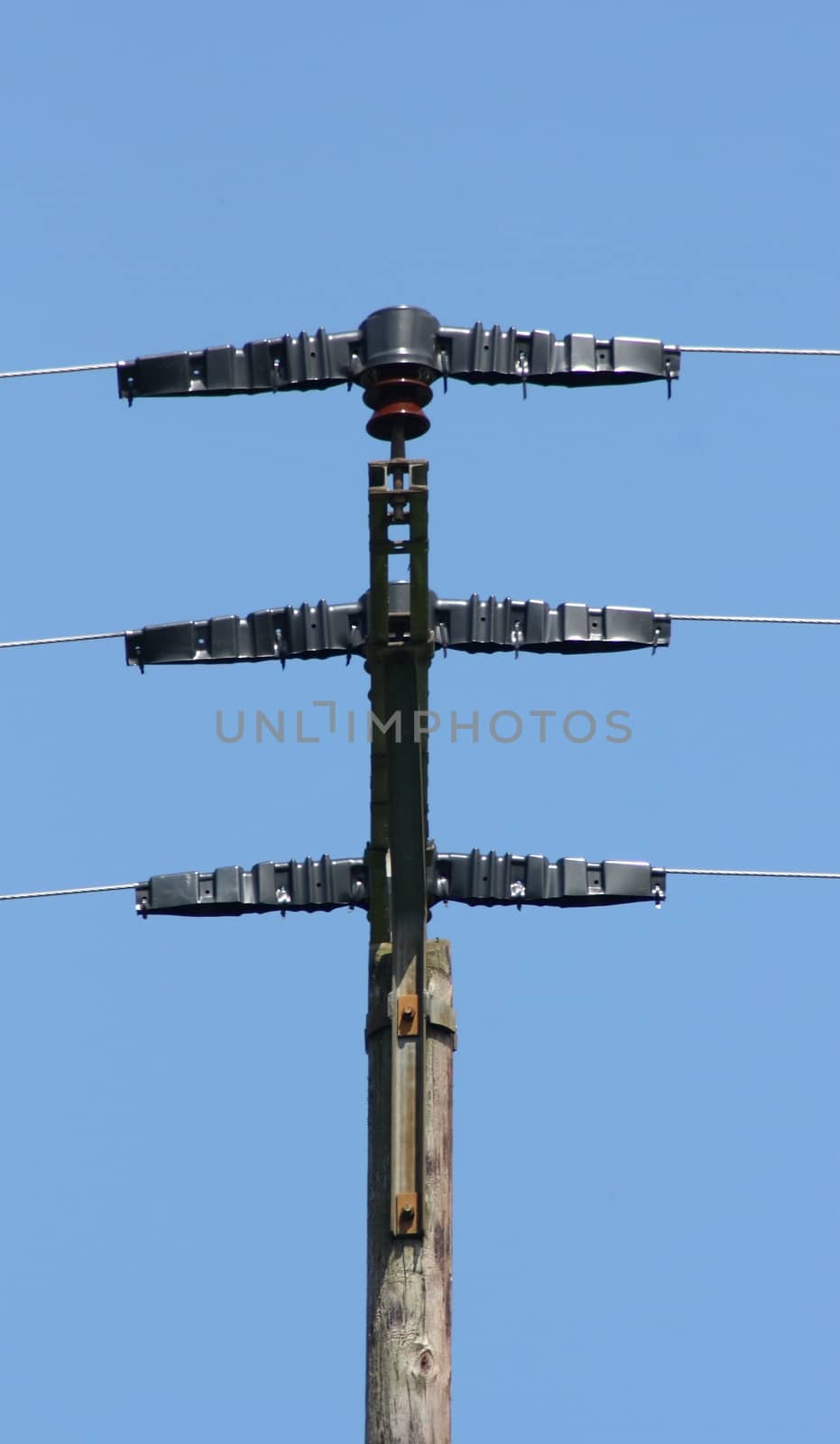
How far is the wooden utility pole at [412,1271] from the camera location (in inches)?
288

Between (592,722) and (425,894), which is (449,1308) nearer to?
(425,894)

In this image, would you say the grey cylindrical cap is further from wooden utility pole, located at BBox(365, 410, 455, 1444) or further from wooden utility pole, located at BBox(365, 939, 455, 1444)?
wooden utility pole, located at BBox(365, 939, 455, 1444)

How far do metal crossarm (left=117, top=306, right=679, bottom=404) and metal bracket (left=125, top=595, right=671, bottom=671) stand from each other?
742 millimetres

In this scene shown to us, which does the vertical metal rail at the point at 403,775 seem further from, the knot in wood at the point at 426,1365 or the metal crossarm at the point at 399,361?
the metal crossarm at the point at 399,361

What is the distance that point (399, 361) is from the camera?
323 inches

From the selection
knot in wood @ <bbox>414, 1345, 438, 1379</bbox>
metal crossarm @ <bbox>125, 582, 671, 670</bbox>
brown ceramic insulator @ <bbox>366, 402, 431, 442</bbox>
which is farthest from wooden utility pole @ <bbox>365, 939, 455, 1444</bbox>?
brown ceramic insulator @ <bbox>366, 402, 431, 442</bbox>

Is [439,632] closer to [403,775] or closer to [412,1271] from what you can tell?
[403,775]

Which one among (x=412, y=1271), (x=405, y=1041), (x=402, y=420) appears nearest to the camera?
(x=412, y=1271)

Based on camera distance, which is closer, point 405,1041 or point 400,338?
point 405,1041

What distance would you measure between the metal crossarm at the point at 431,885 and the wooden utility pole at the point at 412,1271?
0.37m

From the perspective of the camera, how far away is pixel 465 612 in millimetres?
8281

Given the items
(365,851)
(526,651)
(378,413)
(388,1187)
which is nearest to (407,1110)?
(388,1187)

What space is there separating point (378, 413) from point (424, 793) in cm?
130

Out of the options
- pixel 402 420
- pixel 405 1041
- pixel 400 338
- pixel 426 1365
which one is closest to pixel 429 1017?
pixel 405 1041
